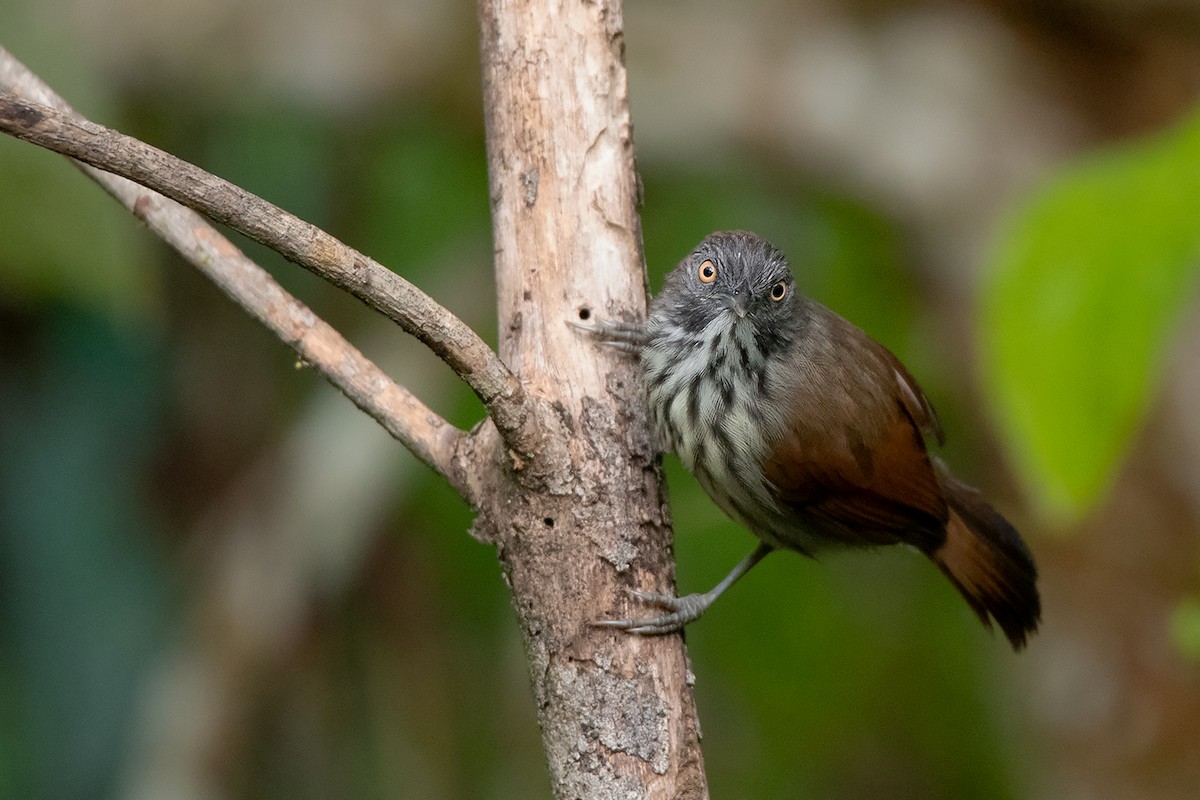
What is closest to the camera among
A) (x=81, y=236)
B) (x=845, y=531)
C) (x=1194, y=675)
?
(x=845, y=531)

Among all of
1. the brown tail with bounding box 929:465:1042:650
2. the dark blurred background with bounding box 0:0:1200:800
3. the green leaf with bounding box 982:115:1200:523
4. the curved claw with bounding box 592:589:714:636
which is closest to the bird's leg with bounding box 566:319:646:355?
the curved claw with bounding box 592:589:714:636

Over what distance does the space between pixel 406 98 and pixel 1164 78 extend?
2.67m

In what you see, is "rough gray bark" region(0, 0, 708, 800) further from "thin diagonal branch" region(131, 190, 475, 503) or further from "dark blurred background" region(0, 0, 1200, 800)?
"dark blurred background" region(0, 0, 1200, 800)

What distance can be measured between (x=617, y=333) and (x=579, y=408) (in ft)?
0.60

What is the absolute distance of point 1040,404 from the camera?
234cm

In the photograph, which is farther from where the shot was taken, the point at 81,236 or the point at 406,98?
the point at 406,98

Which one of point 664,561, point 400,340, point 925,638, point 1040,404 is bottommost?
point 664,561

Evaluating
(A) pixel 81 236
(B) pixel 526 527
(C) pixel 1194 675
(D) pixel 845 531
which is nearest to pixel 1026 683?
(C) pixel 1194 675

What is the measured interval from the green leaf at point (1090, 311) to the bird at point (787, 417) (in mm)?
526

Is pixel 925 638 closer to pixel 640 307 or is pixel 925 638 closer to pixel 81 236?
pixel 640 307

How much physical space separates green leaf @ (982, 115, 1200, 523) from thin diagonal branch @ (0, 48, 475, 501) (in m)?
1.05

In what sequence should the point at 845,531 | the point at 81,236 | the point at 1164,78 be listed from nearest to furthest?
the point at 845,531 → the point at 81,236 → the point at 1164,78

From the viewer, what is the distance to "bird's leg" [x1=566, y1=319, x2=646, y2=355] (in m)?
2.43

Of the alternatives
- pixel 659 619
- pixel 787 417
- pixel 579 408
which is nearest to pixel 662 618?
pixel 659 619
